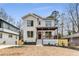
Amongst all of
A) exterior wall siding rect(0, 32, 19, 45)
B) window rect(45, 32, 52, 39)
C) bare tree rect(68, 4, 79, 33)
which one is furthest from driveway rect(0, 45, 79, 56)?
bare tree rect(68, 4, 79, 33)

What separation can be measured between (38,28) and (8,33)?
579mm

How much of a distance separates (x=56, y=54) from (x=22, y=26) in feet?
2.74

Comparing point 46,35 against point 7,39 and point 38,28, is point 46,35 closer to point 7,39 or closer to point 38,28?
point 38,28

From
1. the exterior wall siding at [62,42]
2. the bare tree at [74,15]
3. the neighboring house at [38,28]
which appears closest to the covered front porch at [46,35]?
the neighboring house at [38,28]

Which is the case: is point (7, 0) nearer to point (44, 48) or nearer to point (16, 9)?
point (16, 9)

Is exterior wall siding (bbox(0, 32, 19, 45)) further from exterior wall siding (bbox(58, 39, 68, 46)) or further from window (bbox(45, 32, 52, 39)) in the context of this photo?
exterior wall siding (bbox(58, 39, 68, 46))

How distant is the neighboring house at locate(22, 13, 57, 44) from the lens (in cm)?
1191

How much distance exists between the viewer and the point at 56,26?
1188cm

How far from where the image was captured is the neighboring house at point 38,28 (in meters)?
11.9

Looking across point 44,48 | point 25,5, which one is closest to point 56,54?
point 44,48

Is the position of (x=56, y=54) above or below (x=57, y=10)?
below

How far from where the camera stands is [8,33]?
466 inches

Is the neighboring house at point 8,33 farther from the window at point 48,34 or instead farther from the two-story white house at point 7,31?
the window at point 48,34

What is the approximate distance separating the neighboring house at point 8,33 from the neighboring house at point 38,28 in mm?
173
